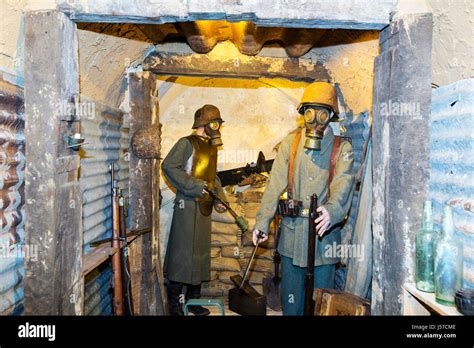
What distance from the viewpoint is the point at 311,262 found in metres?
3.15

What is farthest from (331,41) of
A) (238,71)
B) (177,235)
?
(177,235)

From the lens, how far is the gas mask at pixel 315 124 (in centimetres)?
326

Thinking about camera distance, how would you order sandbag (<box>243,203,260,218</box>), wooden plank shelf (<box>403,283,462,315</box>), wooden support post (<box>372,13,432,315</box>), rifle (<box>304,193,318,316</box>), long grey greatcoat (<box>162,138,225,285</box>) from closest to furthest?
1. wooden plank shelf (<box>403,283,462,315</box>)
2. wooden support post (<box>372,13,432,315</box>)
3. rifle (<box>304,193,318,316</box>)
4. long grey greatcoat (<box>162,138,225,285</box>)
5. sandbag (<box>243,203,260,218</box>)

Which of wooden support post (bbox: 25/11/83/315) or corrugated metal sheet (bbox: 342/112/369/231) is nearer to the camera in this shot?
wooden support post (bbox: 25/11/83/315)

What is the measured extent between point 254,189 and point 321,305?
312 centimetres

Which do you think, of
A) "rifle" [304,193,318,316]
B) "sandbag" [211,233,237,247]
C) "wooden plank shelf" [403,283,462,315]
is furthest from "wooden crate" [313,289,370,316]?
"sandbag" [211,233,237,247]

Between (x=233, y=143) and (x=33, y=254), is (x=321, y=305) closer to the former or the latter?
(x=33, y=254)

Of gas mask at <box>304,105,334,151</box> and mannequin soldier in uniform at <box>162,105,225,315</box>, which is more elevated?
gas mask at <box>304,105,334,151</box>

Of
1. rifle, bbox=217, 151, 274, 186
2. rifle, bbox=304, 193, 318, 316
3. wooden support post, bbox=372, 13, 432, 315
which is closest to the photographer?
wooden support post, bbox=372, 13, 432, 315

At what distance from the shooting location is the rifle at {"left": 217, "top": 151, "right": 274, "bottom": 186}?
6080 mm

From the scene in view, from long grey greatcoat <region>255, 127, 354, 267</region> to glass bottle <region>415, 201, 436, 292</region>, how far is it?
112 cm

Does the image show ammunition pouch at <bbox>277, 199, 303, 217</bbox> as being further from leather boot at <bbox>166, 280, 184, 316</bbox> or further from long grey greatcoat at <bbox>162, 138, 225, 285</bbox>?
leather boot at <bbox>166, 280, 184, 316</bbox>

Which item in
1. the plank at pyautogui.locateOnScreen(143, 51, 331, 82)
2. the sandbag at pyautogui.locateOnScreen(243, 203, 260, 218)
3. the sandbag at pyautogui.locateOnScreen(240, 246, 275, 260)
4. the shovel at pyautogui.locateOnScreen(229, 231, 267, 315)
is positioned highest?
the plank at pyautogui.locateOnScreen(143, 51, 331, 82)

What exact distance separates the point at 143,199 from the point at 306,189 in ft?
6.41
